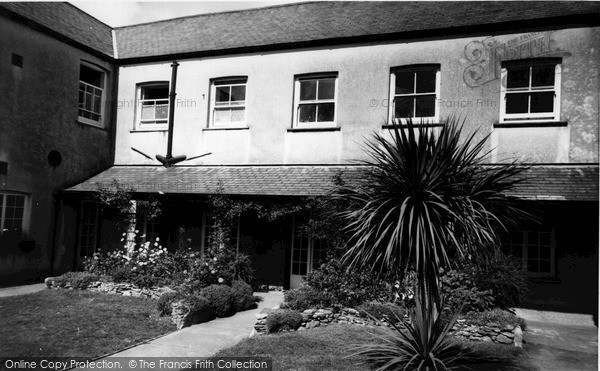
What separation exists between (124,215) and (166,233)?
140cm

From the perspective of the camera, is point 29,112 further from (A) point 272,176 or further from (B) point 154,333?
(B) point 154,333

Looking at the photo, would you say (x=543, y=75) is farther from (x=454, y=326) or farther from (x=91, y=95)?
(x=91, y=95)

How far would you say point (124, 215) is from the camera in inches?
512

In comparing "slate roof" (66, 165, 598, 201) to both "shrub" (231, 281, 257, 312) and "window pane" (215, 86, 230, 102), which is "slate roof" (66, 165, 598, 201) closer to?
"window pane" (215, 86, 230, 102)

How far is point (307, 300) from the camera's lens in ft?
29.6

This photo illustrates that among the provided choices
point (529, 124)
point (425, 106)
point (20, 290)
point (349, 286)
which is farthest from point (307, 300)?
point (20, 290)

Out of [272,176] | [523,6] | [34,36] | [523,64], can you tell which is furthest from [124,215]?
[523,6]

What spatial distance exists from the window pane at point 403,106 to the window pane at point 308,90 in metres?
2.41

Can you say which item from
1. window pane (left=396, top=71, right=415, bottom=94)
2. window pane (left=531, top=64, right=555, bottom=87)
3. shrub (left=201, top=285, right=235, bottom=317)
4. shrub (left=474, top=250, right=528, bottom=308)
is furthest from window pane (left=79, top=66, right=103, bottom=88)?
window pane (left=531, top=64, right=555, bottom=87)

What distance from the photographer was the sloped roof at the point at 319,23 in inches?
451

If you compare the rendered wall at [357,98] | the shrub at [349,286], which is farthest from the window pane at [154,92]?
the shrub at [349,286]

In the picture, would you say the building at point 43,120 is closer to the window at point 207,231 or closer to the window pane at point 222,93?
the window pane at point 222,93

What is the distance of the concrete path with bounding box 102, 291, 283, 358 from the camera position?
7031 millimetres

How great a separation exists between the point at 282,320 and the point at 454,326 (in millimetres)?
3098
